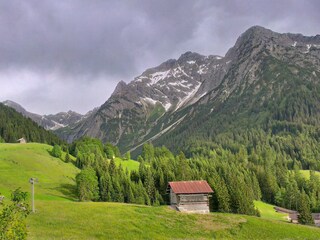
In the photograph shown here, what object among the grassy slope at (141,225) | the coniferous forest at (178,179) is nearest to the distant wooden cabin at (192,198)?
the grassy slope at (141,225)

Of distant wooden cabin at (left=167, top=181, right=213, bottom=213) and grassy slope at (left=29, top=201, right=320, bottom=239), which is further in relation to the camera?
distant wooden cabin at (left=167, top=181, right=213, bottom=213)

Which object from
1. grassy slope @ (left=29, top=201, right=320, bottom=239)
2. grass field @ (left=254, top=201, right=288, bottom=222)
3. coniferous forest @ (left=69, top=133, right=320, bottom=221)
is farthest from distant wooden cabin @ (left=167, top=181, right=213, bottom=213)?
grass field @ (left=254, top=201, right=288, bottom=222)

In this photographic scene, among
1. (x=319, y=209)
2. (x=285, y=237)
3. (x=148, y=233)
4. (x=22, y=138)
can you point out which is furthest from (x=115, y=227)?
(x=22, y=138)

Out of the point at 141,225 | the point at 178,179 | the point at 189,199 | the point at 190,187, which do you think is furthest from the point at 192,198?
the point at 178,179

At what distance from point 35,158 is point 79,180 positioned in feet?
127

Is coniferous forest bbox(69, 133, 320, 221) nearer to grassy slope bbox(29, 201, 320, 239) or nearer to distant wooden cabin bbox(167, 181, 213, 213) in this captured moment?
distant wooden cabin bbox(167, 181, 213, 213)

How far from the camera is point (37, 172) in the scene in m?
117

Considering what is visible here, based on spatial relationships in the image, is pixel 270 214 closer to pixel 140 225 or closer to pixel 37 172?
pixel 37 172

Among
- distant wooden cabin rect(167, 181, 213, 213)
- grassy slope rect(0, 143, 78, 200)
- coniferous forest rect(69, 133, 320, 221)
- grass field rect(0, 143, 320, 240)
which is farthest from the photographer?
coniferous forest rect(69, 133, 320, 221)

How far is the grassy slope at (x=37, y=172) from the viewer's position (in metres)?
94.6

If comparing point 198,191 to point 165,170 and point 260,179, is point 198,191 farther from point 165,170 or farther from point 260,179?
point 260,179

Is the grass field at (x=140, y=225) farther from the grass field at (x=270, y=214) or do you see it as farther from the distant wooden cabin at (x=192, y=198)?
the grass field at (x=270, y=214)

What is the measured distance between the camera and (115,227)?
5838 cm

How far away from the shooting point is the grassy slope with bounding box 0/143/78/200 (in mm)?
94562
